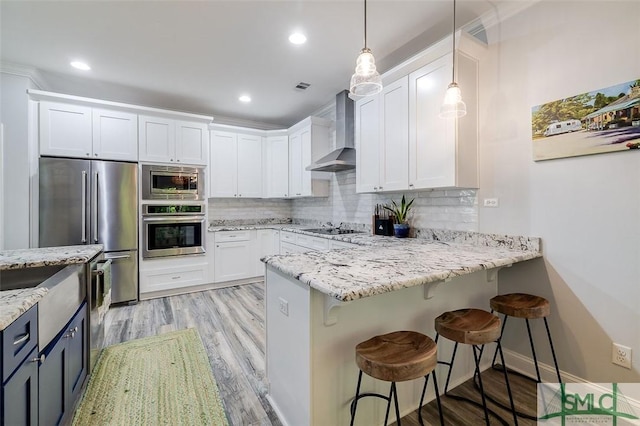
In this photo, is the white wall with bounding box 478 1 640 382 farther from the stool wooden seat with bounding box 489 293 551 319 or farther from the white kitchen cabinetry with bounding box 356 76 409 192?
the white kitchen cabinetry with bounding box 356 76 409 192

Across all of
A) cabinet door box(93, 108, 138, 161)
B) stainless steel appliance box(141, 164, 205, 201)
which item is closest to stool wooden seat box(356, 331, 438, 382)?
stainless steel appliance box(141, 164, 205, 201)

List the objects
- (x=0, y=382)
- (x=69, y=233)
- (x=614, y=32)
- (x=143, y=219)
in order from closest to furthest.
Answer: (x=0, y=382)
(x=614, y=32)
(x=69, y=233)
(x=143, y=219)

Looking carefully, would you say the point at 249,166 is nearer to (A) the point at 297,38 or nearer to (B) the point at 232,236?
(B) the point at 232,236

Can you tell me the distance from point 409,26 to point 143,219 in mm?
3815

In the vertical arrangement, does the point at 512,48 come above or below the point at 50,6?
below

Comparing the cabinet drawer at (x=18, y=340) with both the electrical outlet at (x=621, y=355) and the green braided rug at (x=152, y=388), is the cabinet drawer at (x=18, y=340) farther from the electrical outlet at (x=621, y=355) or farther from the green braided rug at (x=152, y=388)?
the electrical outlet at (x=621, y=355)

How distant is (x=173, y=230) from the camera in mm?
4016

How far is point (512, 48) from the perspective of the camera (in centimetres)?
223

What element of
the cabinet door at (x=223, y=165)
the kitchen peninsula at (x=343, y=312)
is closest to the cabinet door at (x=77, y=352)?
the kitchen peninsula at (x=343, y=312)

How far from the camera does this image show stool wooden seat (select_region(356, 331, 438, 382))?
117 cm

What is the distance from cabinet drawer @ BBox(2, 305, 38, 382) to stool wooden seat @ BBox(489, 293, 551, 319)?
2.47 m

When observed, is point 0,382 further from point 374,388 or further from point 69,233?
point 69,233

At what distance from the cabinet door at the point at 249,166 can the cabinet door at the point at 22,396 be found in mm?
3771

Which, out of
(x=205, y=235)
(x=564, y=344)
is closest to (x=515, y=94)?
(x=564, y=344)
